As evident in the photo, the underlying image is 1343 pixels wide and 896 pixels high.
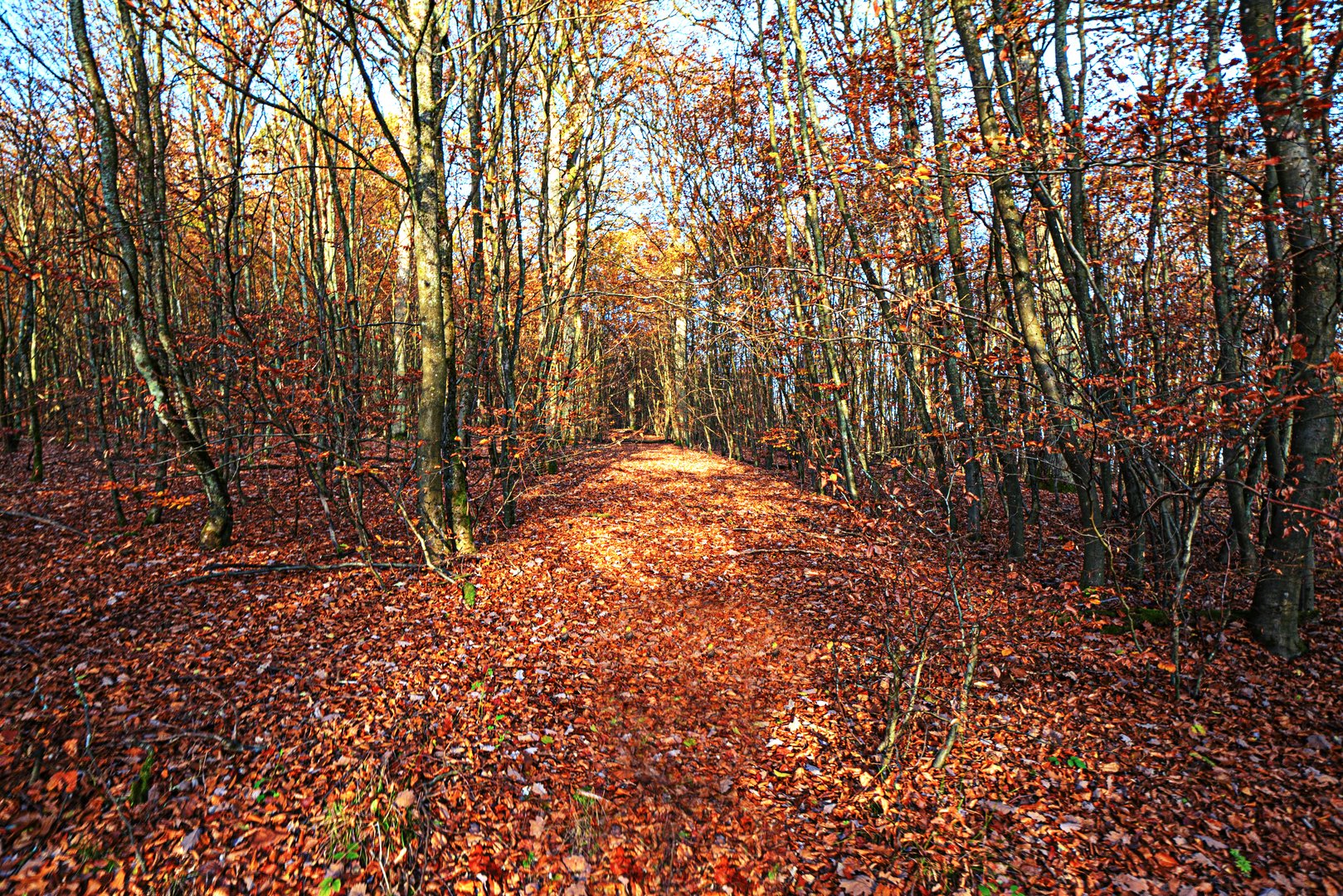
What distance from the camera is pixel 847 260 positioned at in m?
8.02

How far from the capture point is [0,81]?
974 centimetres

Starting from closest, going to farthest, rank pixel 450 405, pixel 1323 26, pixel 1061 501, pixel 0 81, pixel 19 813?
1. pixel 19 813
2. pixel 1323 26
3. pixel 450 405
4. pixel 0 81
5. pixel 1061 501

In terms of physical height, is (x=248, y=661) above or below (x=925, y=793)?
above

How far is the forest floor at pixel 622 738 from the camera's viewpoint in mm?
3252

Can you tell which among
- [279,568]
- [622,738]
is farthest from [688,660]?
[279,568]

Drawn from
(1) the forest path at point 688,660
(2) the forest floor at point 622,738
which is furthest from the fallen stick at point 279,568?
(1) the forest path at point 688,660

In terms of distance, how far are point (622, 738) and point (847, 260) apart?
6.73 m

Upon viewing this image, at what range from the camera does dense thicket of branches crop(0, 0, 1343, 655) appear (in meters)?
4.84

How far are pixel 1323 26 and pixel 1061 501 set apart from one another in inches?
304

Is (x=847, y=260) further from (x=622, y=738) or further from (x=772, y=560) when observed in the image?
(x=622, y=738)

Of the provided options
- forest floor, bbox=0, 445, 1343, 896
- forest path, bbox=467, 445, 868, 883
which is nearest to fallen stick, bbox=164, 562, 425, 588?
forest floor, bbox=0, 445, 1343, 896

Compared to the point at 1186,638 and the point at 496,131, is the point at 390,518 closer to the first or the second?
the point at 496,131

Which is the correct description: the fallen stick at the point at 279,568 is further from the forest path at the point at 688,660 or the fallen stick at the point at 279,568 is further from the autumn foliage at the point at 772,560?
the forest path at the point at 688,660

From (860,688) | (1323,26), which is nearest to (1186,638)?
(860,688)
